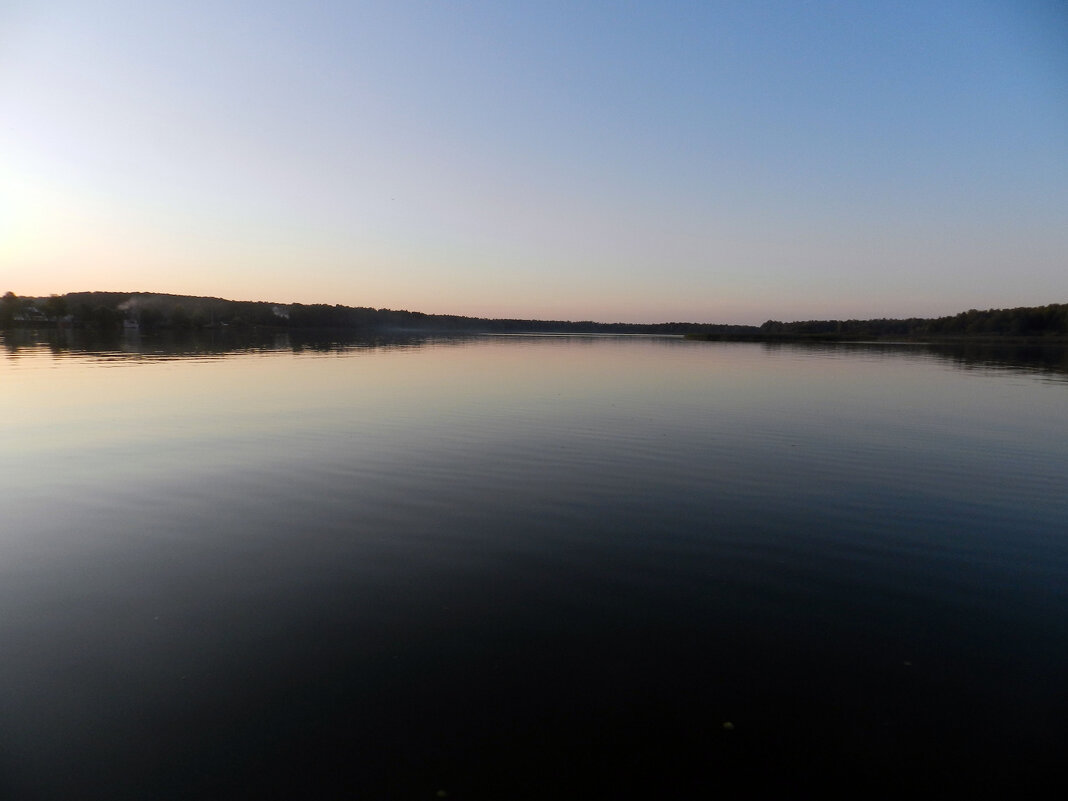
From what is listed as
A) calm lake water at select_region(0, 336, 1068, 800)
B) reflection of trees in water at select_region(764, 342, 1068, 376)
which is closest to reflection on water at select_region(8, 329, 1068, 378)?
reflection of trees in water at select_region(764, 342, 1068, 376)

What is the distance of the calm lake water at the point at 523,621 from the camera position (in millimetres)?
5789

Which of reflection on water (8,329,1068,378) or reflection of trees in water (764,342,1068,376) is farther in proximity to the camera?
reflection on water (8,329,1068,378)

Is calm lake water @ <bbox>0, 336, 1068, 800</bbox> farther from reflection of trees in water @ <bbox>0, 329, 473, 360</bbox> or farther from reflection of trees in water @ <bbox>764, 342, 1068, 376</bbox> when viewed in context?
reflection of trees in water @ <bbox>0, 329, 473, 360</bbox>

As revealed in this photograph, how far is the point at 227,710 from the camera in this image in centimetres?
639

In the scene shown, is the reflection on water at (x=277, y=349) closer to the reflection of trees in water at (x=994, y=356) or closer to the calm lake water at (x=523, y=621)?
the reflection of trees in water at (x=994, y=356)

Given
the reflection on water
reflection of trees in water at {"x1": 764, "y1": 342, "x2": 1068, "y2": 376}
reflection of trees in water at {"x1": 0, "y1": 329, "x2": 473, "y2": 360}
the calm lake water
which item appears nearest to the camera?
the calm lake water

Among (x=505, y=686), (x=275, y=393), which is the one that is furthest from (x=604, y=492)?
(x=275, y=393)

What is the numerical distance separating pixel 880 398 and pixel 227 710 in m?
38.7

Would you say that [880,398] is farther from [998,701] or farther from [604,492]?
[998,701]

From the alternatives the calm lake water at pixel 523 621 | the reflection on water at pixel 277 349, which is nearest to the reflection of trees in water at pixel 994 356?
the reflection on water at pixel 277 349

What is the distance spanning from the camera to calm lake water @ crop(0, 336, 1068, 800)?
579 cm

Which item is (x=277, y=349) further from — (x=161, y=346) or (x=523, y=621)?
(x=523, y=621)

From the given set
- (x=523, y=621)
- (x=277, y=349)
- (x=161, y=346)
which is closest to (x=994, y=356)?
(x=523, y=621)

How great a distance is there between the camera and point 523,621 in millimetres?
8305
